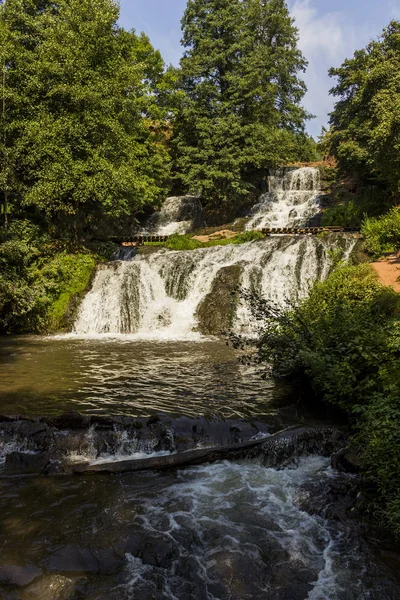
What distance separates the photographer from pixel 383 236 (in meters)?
18.6

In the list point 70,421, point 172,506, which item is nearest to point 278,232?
point 70,421

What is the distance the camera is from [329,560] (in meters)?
4.59

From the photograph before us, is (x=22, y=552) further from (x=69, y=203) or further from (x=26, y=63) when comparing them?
(x=26, y=63)

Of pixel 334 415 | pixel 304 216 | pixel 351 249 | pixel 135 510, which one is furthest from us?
pixel 304 216

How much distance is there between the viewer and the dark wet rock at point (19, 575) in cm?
417

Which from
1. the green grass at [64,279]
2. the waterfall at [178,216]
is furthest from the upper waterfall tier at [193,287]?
the waterfall at [178,216]

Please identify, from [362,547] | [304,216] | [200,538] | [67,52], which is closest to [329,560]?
[362,547]

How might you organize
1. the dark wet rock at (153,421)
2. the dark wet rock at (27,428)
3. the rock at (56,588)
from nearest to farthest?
the rock at (56,588), the dark wet rock at (27,428), the dark wet rock at (153,421)

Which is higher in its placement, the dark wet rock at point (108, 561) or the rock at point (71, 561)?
the rock at point (71, 561)

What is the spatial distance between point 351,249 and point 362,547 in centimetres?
1606

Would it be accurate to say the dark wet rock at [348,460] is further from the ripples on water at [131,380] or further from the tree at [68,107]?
the tree at [68,107]

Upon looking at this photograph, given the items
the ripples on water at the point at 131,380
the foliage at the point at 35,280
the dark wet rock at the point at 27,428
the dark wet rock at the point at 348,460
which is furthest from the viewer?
the foliage at the point at 35,280

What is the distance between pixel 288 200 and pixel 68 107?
1841 centimetres

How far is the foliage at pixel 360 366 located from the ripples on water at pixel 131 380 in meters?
1.44
